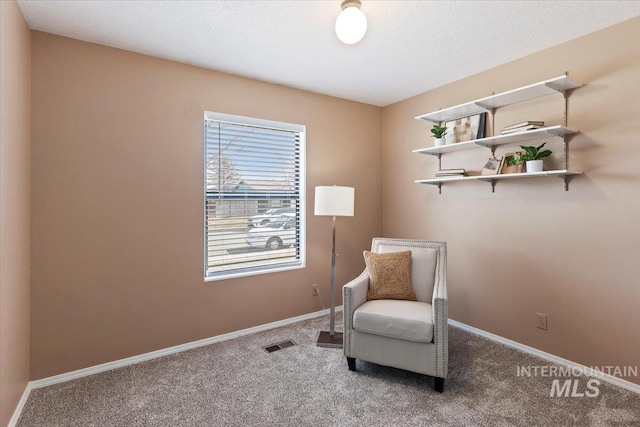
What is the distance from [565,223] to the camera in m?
2.53

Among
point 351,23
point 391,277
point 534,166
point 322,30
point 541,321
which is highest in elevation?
point 322,30

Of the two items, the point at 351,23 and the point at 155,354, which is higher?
the point at 351,23

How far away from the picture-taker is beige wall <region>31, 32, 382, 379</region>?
7.54 ft

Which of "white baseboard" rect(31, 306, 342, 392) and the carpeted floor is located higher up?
"white baseboard" rect(31, 306, 342, 392)

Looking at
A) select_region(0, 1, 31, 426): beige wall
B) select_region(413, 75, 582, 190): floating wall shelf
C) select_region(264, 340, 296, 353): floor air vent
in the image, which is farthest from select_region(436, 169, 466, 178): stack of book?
select_region(0, 1, 31, 426): beige wall

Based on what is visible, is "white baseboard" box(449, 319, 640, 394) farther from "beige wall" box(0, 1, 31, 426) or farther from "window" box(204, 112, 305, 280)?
"beige wall" box(0, 1, 31, 426)

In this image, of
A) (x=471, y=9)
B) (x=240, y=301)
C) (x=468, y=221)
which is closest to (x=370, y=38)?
(x=471, y=9)

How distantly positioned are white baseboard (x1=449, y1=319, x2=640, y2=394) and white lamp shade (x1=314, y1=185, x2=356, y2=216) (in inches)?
67.6

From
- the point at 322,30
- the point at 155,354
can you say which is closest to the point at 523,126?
the point at 322,30

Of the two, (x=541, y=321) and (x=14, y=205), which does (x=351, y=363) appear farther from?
(x=14, y=205)

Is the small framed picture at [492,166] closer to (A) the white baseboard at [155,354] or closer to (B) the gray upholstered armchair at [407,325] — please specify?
(B) the gray upholstered armchair at [407,325]

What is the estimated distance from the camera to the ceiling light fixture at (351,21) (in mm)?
1850

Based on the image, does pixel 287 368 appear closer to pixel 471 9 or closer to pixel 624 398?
pixel 624 398

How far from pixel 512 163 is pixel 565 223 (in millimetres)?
612
